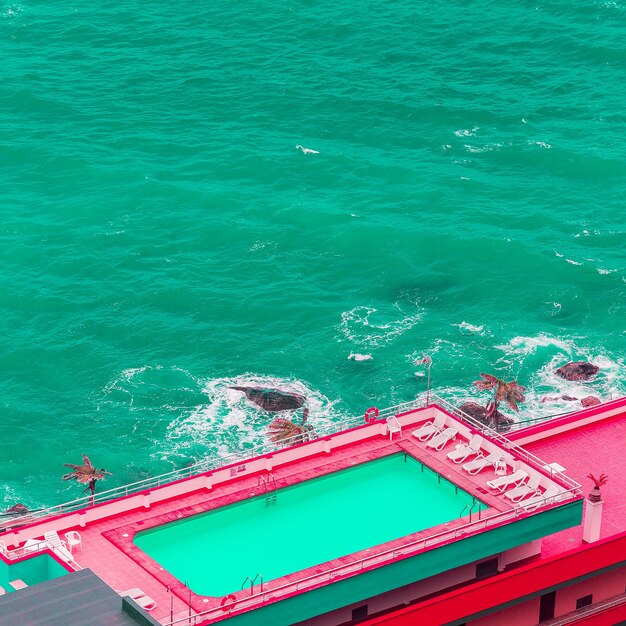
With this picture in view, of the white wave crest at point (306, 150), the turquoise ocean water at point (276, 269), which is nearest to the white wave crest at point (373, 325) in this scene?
the turquoise ocean water at point (276, 269)

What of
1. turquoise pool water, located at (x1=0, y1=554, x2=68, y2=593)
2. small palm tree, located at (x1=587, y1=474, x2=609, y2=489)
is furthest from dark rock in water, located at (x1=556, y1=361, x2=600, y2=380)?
turquoise pool water, located at (x1=0, y1=554, x2=68, y2=593)

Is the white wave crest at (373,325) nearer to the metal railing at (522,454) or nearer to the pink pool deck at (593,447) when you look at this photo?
the pink pool deck at (593,447)

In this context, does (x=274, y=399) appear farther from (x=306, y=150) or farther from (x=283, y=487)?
(x=283, y=487)

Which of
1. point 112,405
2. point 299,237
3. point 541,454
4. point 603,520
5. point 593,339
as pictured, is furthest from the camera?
point 299,237

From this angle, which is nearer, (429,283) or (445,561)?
(445,561)

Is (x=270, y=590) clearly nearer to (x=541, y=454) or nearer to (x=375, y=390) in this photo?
(x=541, y=454)

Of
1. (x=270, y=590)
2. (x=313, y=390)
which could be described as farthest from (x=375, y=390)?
(x=270, y=590)
